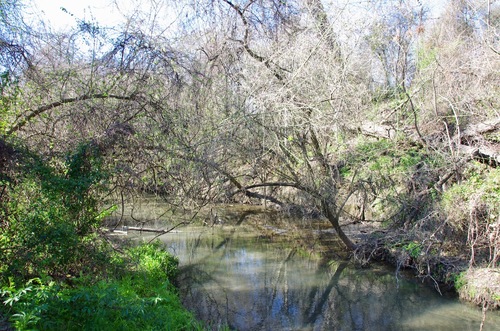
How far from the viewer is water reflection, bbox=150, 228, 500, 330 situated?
883 cm

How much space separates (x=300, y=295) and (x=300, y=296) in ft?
0.21

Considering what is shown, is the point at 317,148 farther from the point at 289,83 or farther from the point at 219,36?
the point at 219,36

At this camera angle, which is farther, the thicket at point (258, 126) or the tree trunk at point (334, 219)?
the tree trunk at point (334, 219)

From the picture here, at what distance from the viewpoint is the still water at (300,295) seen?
883cm

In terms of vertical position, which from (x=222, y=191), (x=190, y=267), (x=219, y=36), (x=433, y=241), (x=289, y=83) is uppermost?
(x=219, y=36)

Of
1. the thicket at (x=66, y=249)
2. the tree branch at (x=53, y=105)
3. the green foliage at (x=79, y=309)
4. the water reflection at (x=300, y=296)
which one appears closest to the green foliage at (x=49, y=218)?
the thicket at (x=66, y=249)

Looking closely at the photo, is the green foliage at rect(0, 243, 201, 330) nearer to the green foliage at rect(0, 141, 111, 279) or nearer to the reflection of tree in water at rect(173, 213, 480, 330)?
the green foliage at rect(0, 141, 111, 279)

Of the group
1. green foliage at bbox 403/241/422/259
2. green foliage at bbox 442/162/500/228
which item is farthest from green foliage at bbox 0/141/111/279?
green foliage at bbox 442/162/500/228

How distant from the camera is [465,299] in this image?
9281 millimetres

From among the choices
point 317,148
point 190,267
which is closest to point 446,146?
point 317,148

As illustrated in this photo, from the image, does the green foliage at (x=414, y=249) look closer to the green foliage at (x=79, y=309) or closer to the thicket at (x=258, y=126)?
the thicket at (x=258, y=126)

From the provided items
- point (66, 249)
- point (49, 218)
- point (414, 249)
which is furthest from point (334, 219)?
point (49, 218)

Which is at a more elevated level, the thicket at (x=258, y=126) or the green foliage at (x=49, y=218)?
the thicket at (x=258, y=126)

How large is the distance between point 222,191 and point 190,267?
10.4 feet
